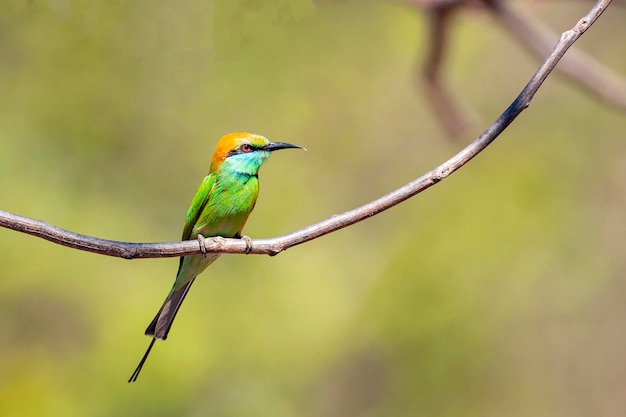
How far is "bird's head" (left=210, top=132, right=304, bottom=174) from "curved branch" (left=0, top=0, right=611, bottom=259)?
0.72m

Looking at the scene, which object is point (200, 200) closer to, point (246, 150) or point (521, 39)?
point (246, 150)

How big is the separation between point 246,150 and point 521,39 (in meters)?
1.35

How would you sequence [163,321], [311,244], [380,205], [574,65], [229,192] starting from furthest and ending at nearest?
1. [311,244]
2. [574,65]
3. [229,192]
4. [163,321]
5. [380,205]

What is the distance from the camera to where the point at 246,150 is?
238cm

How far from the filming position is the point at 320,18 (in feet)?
16.3

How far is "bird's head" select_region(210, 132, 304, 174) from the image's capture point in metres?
2.36

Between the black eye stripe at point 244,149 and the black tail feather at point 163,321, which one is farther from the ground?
the black eye stripe at point 244,149

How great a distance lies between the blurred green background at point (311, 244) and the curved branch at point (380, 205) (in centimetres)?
221

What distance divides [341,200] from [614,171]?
1658 mm

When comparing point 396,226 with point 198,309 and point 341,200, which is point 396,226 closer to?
point 341,200

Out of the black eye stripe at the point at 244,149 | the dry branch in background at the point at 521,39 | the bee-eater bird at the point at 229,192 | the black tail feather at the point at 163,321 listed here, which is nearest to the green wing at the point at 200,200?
the bee-eater bird at the point at 229,192

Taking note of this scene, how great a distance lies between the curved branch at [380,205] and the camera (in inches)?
61.9

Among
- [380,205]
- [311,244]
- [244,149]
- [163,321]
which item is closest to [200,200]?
[244,149]

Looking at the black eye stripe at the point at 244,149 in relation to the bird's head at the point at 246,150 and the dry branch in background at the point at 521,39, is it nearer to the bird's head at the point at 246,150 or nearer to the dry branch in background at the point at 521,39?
the bird's head at the point at 246,150
